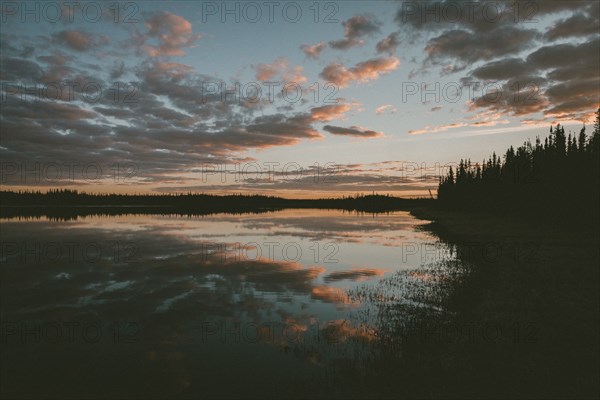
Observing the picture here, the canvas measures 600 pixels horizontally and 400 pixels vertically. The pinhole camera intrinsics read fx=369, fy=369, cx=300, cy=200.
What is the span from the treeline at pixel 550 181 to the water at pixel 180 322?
55052 millimetres

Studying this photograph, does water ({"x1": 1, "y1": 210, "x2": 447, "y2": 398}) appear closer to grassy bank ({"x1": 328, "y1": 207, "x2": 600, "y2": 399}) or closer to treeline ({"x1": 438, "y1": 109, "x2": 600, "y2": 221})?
grassy bank ({"x1": 328, "y1": 207, "x2": 600, "y2": 399})

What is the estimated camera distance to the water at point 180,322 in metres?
11.2

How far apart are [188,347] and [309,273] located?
1448cm

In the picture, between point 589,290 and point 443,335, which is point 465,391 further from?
point 589,290

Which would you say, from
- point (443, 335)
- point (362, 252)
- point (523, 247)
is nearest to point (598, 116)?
point (523, 247)

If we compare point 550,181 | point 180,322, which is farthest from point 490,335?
point 550,181

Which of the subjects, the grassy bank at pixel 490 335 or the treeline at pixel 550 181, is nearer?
the grassy bank at pixel 490 335

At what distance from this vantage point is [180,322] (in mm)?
16344

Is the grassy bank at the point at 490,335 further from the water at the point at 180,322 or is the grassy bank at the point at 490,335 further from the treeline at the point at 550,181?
the treeline at the point at 550,181

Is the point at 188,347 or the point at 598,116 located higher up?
the point at 598,116

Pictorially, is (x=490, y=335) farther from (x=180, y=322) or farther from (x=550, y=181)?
(x=550, y=181)

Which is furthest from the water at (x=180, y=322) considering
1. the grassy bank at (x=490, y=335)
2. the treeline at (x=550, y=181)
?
the treeline at (x=550, y=181)

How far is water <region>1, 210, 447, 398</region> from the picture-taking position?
440 inches

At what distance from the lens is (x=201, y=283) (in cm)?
2389
